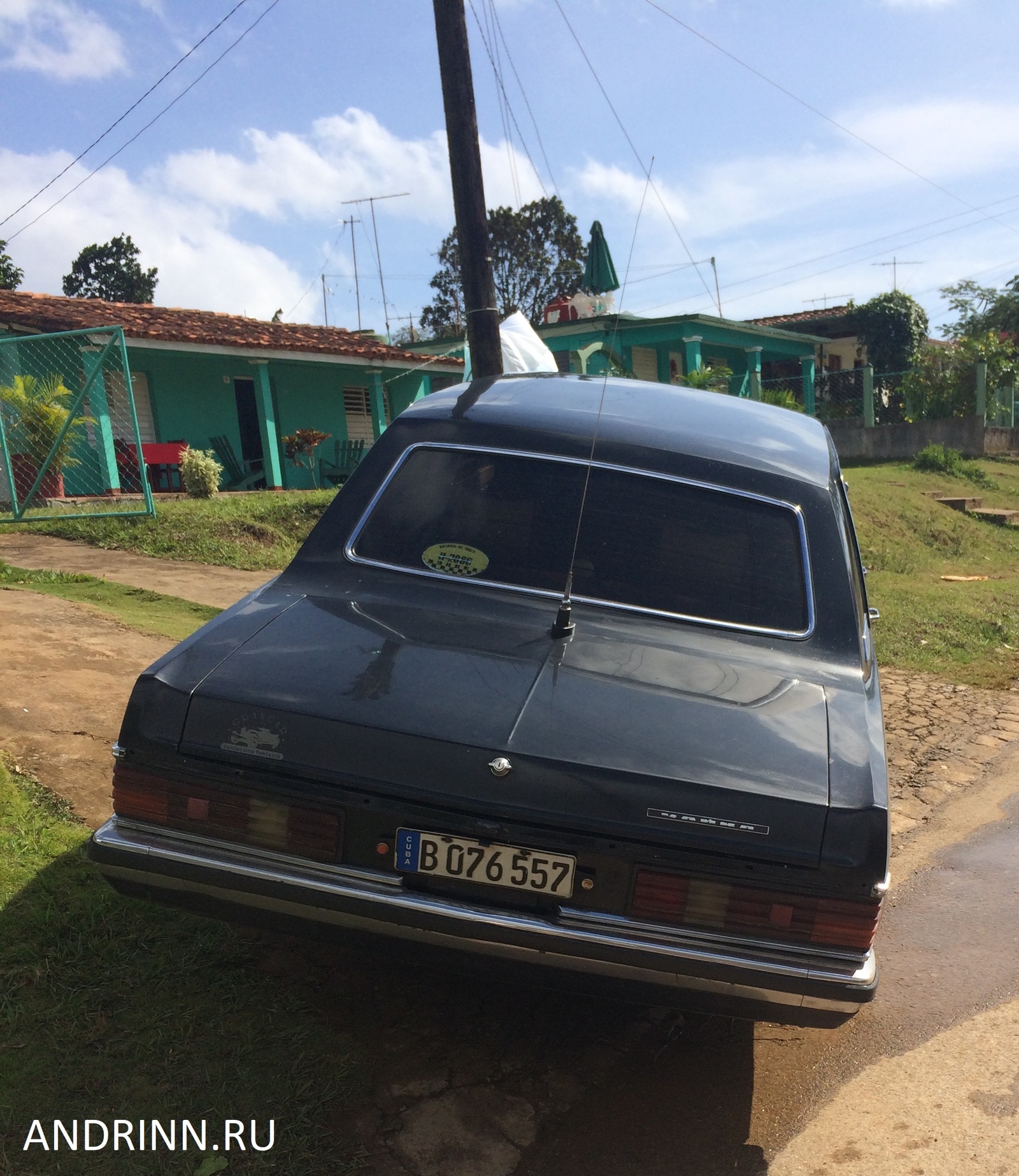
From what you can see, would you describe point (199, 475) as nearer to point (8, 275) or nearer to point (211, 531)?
point (211, 531)

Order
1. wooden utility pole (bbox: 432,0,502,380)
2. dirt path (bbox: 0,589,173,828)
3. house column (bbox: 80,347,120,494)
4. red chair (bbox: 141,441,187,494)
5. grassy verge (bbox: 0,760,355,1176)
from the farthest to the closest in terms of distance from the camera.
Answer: red chair (bbox: 141,441,187,494)
house column (bbox: 80,347,120,494)
wooden utility pole (bbox: 432,0,502,380)
dirt path (bbox: 0,589,173,828)
grassy verge (bbox: 0,760,355,1176)

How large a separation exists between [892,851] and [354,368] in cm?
1821

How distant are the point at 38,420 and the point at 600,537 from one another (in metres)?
10.0

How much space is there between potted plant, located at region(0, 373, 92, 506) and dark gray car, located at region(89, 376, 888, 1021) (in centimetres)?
960

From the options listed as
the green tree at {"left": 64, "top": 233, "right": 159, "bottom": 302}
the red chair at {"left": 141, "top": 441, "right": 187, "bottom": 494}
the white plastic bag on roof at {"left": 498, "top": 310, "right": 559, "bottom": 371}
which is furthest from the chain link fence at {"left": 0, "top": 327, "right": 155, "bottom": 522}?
the green tree at {"left": 64, "top": 233, "right": 159, "bottom": 302}

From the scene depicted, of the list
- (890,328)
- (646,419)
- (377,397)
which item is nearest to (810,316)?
(890,328)

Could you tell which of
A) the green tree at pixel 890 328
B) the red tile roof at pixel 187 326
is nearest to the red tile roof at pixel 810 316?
the green tree at pixel 890 328

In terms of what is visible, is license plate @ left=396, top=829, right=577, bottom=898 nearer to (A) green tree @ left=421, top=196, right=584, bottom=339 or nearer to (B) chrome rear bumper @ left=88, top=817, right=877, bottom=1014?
(B) chrome rear bumper @ left=88, top=817, right=877, bottom=1014

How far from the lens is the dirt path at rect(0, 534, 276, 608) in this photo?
809cm

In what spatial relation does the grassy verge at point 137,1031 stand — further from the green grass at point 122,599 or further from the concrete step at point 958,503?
the concrete step at point 958,503

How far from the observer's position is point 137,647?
5621mm

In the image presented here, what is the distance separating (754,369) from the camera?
84.1ft

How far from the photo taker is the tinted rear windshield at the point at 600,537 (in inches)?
120

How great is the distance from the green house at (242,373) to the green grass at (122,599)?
24.6 ft
